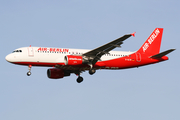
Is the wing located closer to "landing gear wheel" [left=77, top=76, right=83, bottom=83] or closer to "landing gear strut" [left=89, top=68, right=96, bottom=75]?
"landing gear strut" [left=89, top=68, right=96, bottom=75]

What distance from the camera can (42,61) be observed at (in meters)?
43.2

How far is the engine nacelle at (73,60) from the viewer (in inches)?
1692

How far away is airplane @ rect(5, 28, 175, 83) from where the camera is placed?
141ft

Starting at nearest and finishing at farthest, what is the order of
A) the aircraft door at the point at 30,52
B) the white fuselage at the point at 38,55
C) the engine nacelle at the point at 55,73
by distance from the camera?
the white fuselage at the point at 38,55, the aircraft door at the point at 30,52, the engine nacelle at the point at 55,73

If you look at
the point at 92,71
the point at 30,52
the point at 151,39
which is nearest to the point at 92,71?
the point at 92,71

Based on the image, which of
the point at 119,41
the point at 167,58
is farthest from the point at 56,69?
the point at 167,58

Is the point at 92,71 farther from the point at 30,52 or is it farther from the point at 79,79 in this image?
the point at 30,52

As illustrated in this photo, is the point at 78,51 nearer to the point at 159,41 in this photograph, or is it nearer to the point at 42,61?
the point at 42,61

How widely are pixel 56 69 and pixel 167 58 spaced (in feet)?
55.7

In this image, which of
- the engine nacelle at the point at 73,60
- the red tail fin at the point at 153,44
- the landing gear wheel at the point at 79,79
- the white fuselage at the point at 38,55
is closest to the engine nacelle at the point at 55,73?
the landing gear wheel at the point at 79,79

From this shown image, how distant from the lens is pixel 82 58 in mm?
44000

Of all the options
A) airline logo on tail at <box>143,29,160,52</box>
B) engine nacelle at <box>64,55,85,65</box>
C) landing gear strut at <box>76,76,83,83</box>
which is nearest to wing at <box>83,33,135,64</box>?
engine nacelle at <box>64,55,85,65</box>

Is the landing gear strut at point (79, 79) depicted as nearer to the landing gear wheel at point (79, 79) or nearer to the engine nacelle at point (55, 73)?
the landing gear wheel at point (79, 79)

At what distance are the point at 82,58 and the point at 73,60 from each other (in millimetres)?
1473
